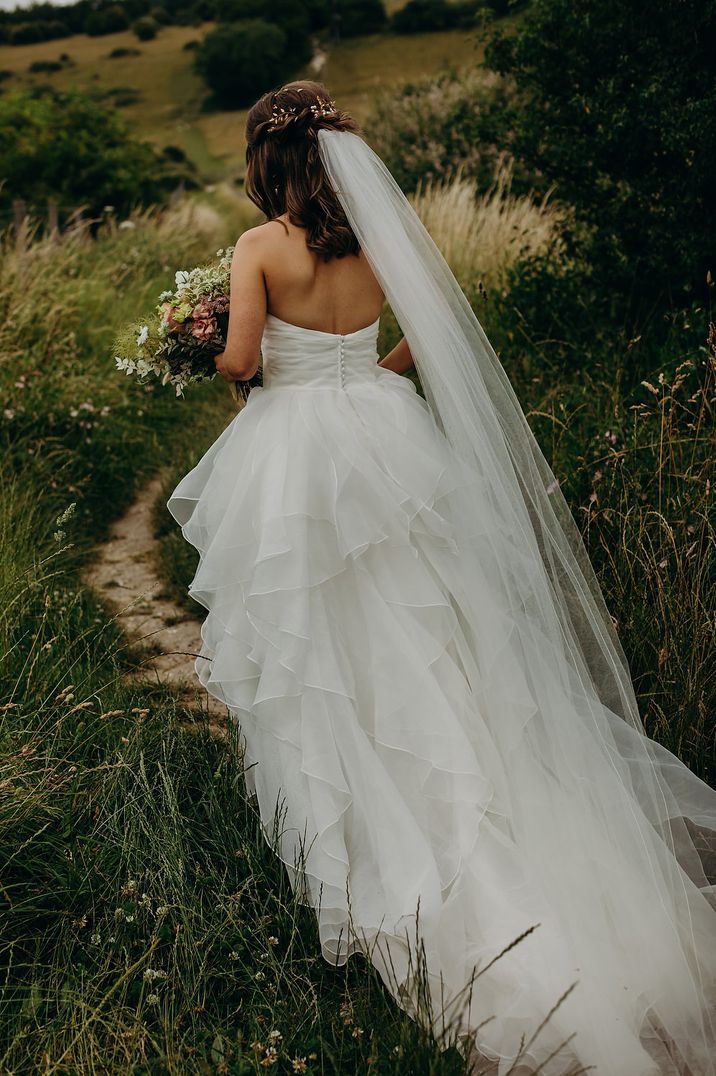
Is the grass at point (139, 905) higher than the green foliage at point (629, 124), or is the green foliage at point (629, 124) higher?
the green foliage at point (629, 124)

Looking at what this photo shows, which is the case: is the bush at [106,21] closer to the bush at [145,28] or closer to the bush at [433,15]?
the bush at [145,28]

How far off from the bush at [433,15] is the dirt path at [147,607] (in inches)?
1068

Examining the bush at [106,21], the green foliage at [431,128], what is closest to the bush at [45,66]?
the bush at [106,21]

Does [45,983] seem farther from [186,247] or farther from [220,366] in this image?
[186,247]

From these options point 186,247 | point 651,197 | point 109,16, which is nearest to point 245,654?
point 651,197

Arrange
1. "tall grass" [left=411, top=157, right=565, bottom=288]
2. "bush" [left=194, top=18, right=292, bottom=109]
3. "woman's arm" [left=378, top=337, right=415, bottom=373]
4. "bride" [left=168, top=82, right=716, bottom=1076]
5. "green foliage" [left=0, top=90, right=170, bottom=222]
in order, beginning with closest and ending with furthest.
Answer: "bride" [left=168, top=82, right=716, bottom=1076] → "woman's arm" [left=378, top=337, right=415, bottom=373] → "tall grass" [left=411, top=157, right=565, bottom=288] → "green foliage" [left=0, top=90, right=170, bottom=222] → "bush" [left=194, top=18, right=292, bottom=109]

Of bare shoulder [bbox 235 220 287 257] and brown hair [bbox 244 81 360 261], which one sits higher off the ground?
brown hair [bbox 244 81 360 261]

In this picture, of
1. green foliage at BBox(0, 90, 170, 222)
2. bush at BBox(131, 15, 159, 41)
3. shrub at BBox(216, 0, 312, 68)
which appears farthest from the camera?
bush at BBox(131, 15, 159, 41)

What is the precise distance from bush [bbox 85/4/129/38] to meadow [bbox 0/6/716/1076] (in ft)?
91.7

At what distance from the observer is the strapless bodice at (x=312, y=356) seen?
2.83 meters

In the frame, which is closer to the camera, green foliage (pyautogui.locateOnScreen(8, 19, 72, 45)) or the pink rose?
the pink rose

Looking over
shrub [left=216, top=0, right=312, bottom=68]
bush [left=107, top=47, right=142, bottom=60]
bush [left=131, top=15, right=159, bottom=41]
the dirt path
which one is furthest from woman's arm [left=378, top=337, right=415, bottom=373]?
bush [left=131, top=15, right=159, bottom=41]

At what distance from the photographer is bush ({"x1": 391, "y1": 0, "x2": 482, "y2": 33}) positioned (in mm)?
27641

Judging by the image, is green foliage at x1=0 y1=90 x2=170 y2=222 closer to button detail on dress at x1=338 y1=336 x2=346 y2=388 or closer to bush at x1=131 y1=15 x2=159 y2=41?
button detail on dress at x1=338 y1=336 x2=346 y2=388
